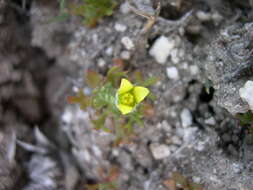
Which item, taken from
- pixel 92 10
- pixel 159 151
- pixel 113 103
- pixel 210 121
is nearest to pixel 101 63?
pixel 92 10

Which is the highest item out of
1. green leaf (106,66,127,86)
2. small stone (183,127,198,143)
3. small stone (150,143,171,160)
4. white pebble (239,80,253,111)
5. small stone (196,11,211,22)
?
small stone (196,11,211,22)

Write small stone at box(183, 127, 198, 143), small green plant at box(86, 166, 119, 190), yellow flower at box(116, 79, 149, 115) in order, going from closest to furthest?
yellow flower at box(116, 79, 149, 115) → small stone at box(183, 127, 198, 143) → small green plant at box(86, 166, 119, 190)

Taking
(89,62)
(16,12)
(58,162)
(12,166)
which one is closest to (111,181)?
(58,162)

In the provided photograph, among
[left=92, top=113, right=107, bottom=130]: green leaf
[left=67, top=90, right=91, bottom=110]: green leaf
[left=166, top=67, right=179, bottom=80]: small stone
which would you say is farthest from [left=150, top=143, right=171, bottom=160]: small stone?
[left=67, top=90, right=91, bottom=110]: green leaf

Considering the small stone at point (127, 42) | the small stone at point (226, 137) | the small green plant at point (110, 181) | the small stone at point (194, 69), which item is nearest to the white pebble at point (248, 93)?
the small stone at point (226, 137)

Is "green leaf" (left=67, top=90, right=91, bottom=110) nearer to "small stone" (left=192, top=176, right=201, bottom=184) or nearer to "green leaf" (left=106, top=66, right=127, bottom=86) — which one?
"green leaf" (left=106, top=66, right=127, bottom=86)

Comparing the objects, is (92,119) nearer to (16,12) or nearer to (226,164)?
(226,164)

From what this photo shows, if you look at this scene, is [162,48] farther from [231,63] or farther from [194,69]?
[231,63]
